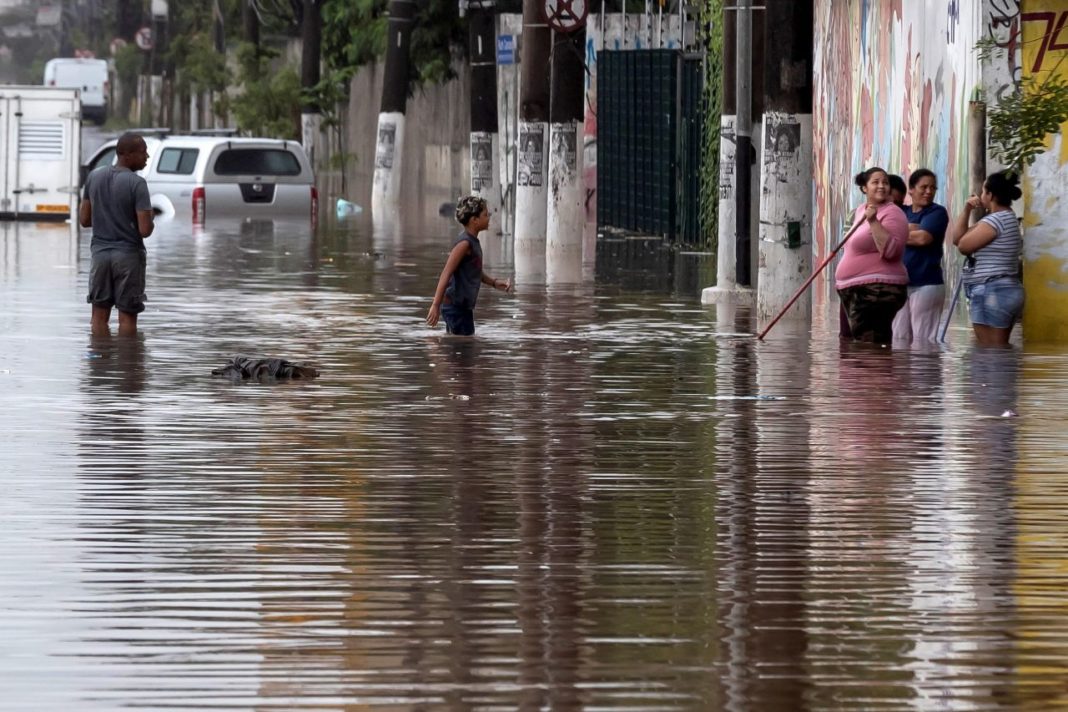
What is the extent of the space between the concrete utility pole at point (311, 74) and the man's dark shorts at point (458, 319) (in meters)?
35.1

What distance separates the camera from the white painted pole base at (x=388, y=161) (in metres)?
43.7

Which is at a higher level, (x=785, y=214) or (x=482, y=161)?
(x=482, y=161)

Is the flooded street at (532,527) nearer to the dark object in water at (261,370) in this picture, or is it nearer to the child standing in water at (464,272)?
the dark object in water at (261,370)

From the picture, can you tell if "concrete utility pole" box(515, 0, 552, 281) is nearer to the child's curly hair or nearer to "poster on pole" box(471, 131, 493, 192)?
"poster on pole" box(471, 131, 493, 192)

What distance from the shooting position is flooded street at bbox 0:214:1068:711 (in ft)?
22.5

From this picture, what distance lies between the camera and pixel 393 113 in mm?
44188

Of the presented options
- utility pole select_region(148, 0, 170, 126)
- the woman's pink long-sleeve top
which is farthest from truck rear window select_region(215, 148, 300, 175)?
utility pole select_region(148, 0, 170, 126)

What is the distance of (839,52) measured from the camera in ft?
78.8

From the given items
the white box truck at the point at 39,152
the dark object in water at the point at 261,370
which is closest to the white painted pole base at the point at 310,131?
the white box truck at the point at 39,152

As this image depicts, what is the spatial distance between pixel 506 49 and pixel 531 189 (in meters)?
10.1

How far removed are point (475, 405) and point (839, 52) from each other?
11.7m

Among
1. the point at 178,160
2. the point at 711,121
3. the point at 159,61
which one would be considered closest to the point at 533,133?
the point at 711,121

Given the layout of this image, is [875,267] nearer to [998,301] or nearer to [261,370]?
[998,301]

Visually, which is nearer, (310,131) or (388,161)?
(388,161)
